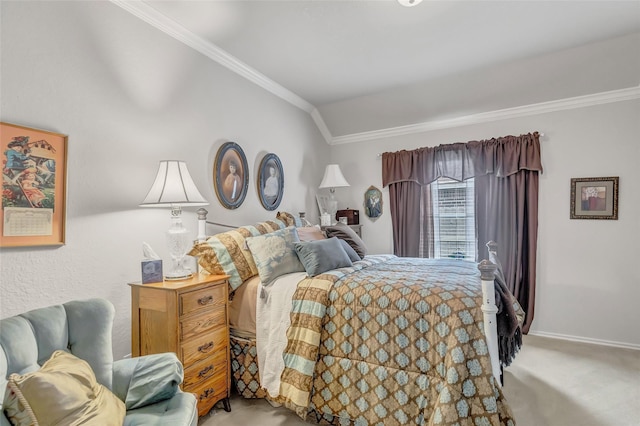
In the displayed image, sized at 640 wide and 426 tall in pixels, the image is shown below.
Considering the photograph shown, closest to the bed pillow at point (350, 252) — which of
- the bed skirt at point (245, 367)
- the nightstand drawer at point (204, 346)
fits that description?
the bed skirt at point (245, 367)

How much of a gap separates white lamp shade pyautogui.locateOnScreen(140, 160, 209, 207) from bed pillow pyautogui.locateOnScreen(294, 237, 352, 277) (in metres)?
0.80

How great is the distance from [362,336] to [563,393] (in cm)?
166

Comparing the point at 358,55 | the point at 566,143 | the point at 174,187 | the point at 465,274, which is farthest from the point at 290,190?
the point at 566,143

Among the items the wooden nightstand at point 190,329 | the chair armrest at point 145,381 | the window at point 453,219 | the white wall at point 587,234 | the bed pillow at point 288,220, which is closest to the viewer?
the chair armrest at point 145,381

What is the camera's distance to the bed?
1.59 m

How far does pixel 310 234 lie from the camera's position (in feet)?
9.14

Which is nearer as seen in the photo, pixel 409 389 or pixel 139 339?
pixel 409 389

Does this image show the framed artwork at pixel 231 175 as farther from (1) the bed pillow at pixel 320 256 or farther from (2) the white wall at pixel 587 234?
(2) the white wall at pixel 587 234

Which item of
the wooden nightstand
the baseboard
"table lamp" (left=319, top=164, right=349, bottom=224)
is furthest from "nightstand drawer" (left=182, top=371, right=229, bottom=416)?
the baseboard

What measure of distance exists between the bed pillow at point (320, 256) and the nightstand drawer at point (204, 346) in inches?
27.6

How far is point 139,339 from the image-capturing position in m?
1.89

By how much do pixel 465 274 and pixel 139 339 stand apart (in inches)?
84.9

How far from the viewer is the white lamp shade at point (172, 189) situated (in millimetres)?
1979

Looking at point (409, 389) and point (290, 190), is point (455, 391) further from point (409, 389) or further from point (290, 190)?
point (290, 190)
